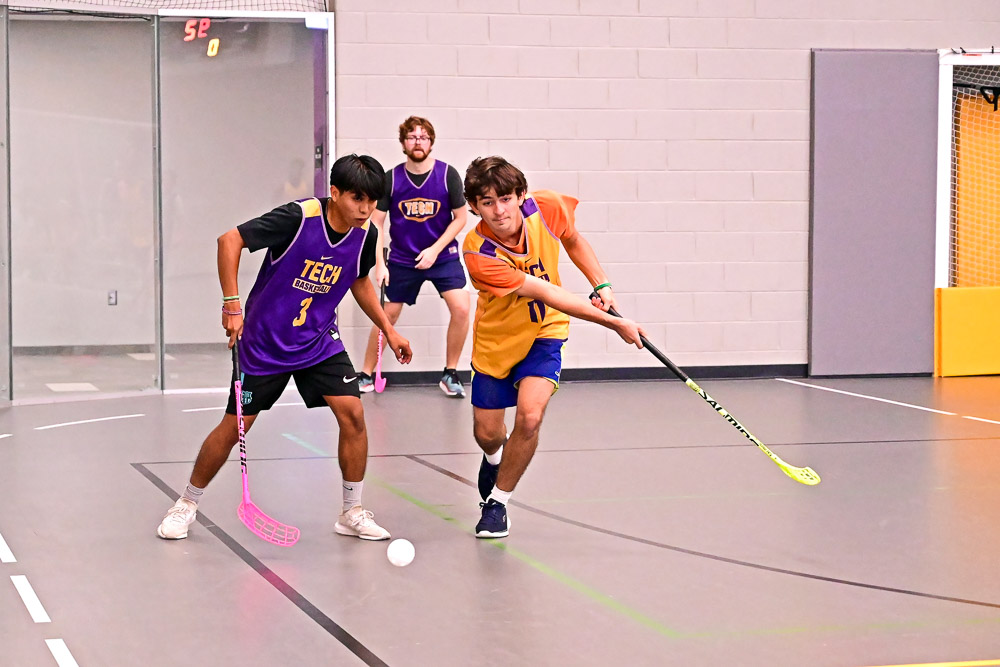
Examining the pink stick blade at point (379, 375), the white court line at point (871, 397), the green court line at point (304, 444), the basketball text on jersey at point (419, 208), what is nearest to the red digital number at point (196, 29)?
the basketball text on jersey at point (419, 208)

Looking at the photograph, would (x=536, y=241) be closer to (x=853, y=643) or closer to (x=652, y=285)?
(x=853, y=643)

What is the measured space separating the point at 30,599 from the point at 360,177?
1.42m

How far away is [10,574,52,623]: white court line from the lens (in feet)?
10.0

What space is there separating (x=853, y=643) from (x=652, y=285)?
548cm

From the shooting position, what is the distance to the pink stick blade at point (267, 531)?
374 centimetres

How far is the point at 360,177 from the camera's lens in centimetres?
357

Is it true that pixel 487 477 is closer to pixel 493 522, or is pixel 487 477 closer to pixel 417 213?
pixel 493 522

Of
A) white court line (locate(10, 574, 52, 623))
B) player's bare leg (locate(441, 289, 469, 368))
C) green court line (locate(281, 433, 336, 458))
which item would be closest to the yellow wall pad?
player's bare leg (locate(441, 289, 469, 368))

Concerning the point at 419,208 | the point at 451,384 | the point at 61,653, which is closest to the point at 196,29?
the point at 419,208

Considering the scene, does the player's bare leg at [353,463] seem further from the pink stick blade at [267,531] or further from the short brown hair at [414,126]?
the short brown hair at [414,126]

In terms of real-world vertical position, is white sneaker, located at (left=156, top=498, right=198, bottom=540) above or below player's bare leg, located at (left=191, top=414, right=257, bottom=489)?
below

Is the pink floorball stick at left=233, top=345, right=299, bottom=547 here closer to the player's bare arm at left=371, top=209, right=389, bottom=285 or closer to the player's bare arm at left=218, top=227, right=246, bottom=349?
the player's bare arm at left=218, top=227, right=246, bottom=349

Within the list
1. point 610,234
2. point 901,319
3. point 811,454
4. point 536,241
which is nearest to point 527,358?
point 536,241

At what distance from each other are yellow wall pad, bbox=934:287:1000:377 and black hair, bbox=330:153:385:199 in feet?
19.3
